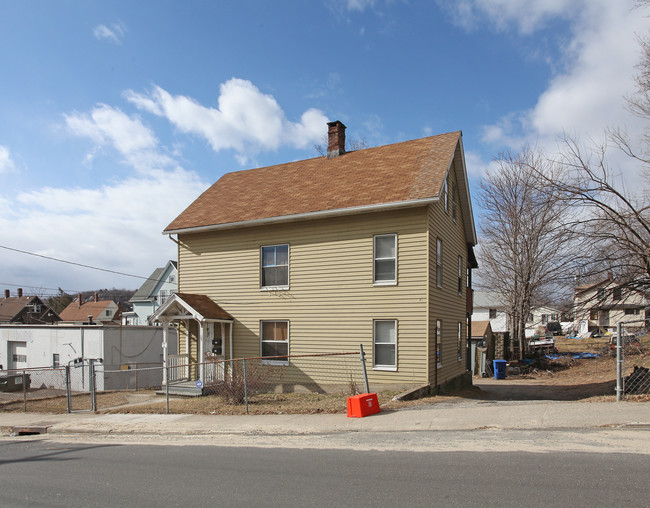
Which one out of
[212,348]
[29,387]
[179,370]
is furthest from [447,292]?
[29,387]

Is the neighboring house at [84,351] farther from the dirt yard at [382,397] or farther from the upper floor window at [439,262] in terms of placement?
the upper floor window at [439,262]

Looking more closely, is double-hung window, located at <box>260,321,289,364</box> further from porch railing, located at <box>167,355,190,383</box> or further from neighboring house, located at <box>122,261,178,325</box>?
neighboring house, located at <box>122,261,178,325</box>

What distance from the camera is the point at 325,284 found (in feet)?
53.5

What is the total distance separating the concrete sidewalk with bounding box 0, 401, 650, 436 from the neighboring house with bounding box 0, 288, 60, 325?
6383 cm

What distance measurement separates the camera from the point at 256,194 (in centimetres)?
1930

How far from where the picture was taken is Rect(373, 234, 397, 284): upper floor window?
605 inches

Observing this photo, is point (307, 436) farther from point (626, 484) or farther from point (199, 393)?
point (199, 393)

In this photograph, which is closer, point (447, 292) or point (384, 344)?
point (384, 344)

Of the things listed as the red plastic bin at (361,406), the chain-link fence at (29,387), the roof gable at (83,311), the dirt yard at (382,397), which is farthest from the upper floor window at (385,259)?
the roof gable at (83,311)

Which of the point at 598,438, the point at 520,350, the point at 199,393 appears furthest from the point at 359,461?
the point at 520,350

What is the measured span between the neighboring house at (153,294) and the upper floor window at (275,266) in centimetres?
3779

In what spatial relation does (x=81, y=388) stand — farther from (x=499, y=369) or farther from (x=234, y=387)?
(x=499, y=369)

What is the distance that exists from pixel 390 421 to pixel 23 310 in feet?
243

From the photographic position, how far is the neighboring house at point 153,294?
5409cm
